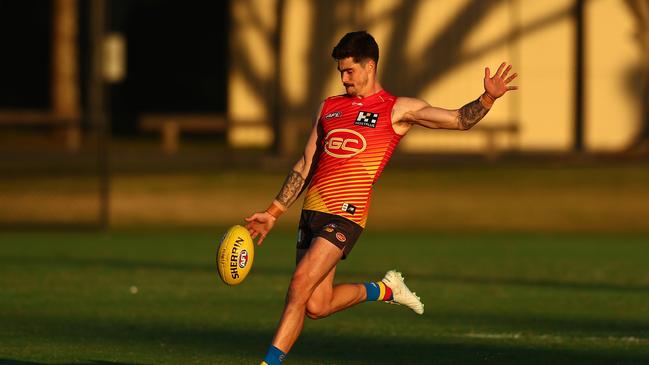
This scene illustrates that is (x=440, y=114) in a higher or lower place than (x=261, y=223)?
higher

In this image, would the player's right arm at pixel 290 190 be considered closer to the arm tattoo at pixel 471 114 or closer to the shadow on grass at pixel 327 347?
the arm tattoo at pixel 471 114

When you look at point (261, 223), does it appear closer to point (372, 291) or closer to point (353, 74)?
point (353, 74)

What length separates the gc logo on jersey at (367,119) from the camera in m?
10.2

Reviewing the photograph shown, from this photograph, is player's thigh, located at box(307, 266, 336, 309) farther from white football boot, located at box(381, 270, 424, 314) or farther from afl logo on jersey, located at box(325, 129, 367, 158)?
Result: white football boot, located at box(381, 270, 424, 314)

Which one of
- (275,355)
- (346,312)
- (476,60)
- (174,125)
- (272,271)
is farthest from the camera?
(476,60)

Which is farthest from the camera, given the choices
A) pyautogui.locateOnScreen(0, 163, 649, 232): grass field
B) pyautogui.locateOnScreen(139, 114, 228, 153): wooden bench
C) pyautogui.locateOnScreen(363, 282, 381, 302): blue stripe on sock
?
pyautogui.locateOnScreen(139, 114, 228, 153): wooden bench

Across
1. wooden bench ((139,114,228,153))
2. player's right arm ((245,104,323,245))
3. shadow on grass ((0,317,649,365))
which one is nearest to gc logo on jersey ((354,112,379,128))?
player's right arm ((245,104,323,245))

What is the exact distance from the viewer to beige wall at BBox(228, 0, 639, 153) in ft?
114

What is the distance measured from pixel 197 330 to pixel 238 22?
78.7ft

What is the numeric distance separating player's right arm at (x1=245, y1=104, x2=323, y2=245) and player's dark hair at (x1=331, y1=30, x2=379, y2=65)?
19.3 inches

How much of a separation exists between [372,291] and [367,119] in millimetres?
1528

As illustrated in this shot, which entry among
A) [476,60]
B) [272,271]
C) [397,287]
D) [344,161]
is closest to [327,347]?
[397,287]

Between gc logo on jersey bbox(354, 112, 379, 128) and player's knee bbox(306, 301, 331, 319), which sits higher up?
gc logo on jersey bbox(354, 112, 379, 128)

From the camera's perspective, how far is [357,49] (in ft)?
32.9
